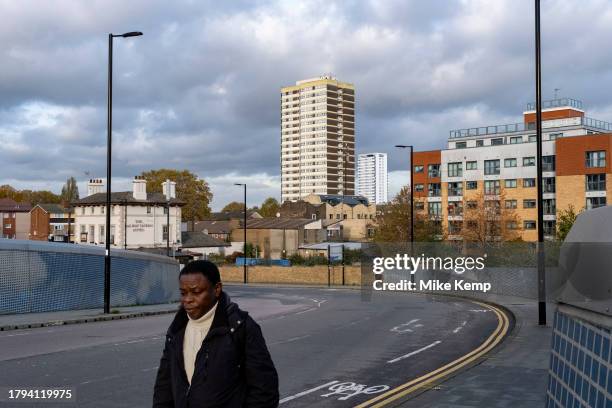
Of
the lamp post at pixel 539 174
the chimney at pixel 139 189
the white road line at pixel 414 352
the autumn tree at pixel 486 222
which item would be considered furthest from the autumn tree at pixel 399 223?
the white road line at pixel 414 352

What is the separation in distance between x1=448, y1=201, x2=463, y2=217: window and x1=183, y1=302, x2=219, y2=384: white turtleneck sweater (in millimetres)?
69322

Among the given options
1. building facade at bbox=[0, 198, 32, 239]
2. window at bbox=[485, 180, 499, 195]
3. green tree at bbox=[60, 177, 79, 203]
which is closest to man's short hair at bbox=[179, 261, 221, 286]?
window at bbox=[485, 180, 499, 195]

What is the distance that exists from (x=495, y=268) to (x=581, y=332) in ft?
114

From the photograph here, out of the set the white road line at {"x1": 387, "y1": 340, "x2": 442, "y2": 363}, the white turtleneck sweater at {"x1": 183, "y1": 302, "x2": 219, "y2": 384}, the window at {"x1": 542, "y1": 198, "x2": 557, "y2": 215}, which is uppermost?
the window at {"x1": 542, "y1": 198, "x2": 557, "y2": 215}

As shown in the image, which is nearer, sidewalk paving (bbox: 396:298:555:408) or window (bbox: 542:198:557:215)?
sidewalk paving (bbox: 396:298:555:408)

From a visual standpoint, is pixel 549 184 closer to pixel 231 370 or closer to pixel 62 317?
pixel 62 317

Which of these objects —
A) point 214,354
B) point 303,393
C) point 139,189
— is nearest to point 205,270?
point 214,354

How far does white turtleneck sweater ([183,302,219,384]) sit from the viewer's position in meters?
4.36

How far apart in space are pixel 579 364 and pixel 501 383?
630cm

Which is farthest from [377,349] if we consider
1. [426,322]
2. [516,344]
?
[426,322]

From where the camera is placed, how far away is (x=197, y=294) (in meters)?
4.34

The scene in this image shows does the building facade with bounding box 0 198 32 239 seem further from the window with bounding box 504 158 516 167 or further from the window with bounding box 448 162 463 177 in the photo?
the window with bounding box 504 158 516 167

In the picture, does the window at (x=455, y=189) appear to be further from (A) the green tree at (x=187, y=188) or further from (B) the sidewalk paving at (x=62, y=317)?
(B) the sidewalk paving at (x=62, y=317)

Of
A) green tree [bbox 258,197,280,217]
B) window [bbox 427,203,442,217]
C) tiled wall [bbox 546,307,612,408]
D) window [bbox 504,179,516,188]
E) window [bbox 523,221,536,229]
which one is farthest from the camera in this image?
green tree [bbox 258,197,280,217]
